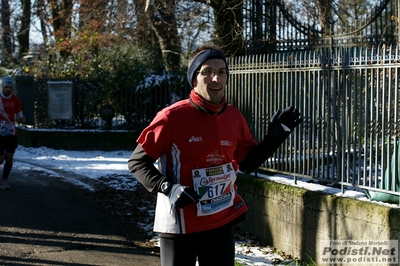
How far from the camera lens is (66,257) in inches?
277

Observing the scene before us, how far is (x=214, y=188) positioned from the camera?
4078 millimetres

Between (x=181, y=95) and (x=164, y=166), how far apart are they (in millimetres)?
12702

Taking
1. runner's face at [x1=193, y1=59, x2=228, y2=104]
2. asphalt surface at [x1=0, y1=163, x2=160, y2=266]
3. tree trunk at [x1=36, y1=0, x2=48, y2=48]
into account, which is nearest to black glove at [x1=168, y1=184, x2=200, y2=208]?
runner's face at [x1=193, y1=59, x2=228, y2=104]

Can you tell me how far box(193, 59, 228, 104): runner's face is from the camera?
4.01 metres

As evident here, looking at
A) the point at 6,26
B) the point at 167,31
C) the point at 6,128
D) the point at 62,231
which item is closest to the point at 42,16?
the point at 6,26

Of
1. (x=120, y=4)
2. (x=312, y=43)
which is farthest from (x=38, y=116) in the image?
(x=312, y=43)

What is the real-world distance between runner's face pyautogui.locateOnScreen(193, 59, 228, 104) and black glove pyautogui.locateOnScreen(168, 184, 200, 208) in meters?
0.60

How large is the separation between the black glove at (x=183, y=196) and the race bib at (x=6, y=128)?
7.19 meters

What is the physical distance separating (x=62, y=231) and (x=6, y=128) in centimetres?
294

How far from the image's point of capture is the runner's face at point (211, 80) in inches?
158

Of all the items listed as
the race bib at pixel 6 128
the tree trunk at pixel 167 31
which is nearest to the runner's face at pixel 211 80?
the race bib at pixel 6 128

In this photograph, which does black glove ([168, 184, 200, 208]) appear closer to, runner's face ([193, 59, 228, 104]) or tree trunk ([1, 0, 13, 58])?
runner's face ([193, 59, 228, 104])

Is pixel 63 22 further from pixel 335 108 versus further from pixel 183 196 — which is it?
pixel 183 196

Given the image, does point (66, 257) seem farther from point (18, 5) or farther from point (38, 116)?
point (18, 5)
